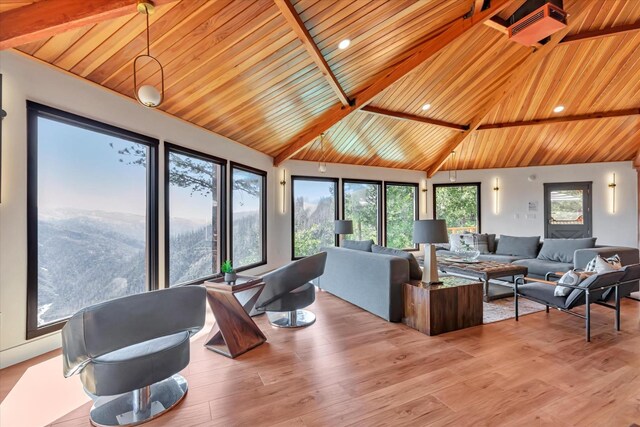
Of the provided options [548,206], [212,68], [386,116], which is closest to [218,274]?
[212,68]

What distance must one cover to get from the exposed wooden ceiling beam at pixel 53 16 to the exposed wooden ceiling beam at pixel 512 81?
528 centimetres

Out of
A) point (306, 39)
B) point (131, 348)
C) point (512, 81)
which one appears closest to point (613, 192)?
point (512, 81)

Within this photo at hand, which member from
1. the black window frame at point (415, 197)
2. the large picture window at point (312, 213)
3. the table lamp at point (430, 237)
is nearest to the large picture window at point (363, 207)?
the black window frame at point (415, 197)

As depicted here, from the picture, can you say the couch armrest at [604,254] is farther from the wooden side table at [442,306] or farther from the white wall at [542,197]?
the white wall at [542,197]

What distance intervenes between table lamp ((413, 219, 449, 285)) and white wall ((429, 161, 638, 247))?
6.23 m

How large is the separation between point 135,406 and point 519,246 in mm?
6972

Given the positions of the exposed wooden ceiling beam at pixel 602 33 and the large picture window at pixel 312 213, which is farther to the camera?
the large picture window at pixel 312 213

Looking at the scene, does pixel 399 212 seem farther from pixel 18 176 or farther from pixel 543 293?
pixel 18 176

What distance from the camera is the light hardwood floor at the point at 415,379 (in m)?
2.05

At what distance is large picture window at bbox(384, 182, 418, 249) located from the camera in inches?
350

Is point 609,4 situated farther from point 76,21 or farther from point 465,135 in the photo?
point 76,21

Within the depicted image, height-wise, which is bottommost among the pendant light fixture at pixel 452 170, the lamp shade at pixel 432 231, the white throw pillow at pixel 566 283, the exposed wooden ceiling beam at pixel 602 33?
the white throw pillow at pixel 566 283

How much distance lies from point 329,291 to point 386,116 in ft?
11.9

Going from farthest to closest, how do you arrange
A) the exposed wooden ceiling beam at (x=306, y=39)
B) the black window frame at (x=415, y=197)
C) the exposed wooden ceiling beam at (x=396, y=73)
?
the black window frame at (x=415, y=197)
the exposed wooden ceiling beam at (x=396, y=73)
the exposed wooden ceiling beam at (x=306, y=39)
